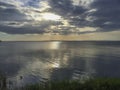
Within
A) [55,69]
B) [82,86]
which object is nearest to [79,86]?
[82,86]

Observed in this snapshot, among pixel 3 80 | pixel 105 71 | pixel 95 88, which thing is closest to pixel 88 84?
pixel 95 88

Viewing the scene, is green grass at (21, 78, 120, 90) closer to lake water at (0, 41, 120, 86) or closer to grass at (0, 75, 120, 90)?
grass at (0, 75, 120, 90)

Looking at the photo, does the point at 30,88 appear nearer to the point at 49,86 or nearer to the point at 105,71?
the point at 49,86

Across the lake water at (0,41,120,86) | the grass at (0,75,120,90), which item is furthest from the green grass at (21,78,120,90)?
the lake water at (0,41,120,86)

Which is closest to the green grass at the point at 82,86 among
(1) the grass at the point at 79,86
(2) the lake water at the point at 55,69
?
(1) the grass at the point at 79,86

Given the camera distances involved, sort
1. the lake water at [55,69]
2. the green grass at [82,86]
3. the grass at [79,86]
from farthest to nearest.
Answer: the lake water at [55,69] < the green grass at [82,86] < the grass at [79,86]

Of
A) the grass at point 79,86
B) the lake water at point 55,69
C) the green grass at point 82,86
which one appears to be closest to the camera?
the grass at point 79,86

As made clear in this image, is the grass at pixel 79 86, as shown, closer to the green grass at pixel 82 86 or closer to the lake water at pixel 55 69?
the green grass at pixel 82 86

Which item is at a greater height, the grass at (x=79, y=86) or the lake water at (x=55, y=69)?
the grass at (x=79, y=86)

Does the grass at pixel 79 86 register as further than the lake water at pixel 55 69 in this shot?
No

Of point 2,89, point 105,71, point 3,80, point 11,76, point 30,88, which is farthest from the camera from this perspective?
point 105,71

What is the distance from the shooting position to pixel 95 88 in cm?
1706

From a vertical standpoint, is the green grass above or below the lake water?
above

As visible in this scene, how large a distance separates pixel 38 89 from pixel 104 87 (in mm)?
4525
